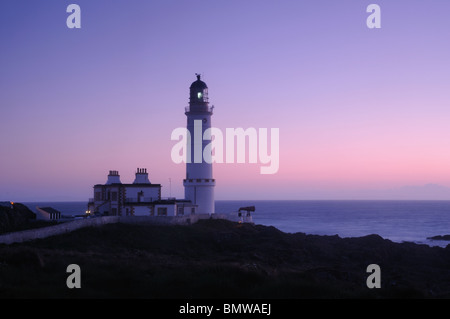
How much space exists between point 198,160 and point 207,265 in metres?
29.6

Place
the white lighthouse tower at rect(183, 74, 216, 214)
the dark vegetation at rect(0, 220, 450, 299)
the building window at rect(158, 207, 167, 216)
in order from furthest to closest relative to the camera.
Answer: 1. the white lighthouse tower at rect(183, 74, 216, 214)
2. the building window at rect(158, 207, 167, 216)
3. the dark vegetation at rect(0, 220, 450, 299)

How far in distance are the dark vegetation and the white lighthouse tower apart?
20.7 feet

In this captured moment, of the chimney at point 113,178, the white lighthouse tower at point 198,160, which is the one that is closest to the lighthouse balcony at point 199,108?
the white lighthouse tower at point 198,160

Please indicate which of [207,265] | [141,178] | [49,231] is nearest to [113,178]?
[141,178]

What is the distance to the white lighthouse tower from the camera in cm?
5238

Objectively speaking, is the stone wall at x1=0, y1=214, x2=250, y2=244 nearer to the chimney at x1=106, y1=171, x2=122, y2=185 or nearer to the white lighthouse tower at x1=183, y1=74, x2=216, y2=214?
A: the white lighthouse tower at x1=183, y1=74, x2=216, y2=214

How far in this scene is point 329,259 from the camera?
3828cm

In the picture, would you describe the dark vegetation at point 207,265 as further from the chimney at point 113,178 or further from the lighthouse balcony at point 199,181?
the chimney at point 113,178

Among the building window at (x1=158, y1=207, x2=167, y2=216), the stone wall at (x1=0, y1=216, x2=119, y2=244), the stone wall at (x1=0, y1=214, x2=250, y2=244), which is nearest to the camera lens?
the stone wall at (x1=0, y1=216, x2=119, y2=244)

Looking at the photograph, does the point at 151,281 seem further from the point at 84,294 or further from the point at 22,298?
the point at 22,298

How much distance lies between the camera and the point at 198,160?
5225 cm

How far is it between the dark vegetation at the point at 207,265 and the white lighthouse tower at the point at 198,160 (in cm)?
632

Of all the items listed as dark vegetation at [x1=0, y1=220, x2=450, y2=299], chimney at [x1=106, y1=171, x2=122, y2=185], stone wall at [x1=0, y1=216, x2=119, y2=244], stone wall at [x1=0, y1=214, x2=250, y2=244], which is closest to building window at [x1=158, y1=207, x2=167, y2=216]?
stone wall at [x1=0, y1=214, x2=250, y2=244]

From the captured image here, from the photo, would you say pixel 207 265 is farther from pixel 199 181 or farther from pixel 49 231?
pixel 199 181
